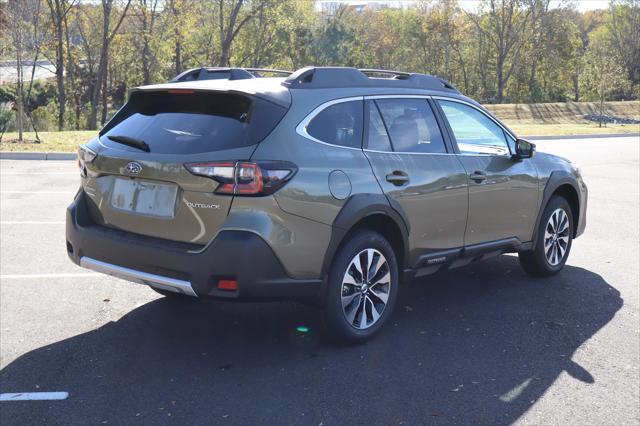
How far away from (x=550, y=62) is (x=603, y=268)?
69.6 m

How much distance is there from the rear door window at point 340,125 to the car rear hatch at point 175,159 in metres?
0.28

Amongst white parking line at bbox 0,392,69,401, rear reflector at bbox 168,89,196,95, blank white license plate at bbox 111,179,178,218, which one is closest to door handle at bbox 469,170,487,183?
rear reflector at bbox 168,89,196,95

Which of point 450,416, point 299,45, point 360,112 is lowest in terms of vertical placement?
point 450,416

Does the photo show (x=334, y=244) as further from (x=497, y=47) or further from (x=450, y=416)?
(x=497, y=47)

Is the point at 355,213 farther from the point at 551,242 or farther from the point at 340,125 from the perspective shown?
the point at 551,242

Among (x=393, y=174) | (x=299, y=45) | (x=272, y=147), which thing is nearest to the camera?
(x=272, y=147)

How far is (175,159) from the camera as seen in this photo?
4.09m

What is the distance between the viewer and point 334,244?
14.2 ft

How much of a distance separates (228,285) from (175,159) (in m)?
0.80

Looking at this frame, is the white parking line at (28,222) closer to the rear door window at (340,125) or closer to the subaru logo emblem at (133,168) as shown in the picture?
the subaru logo emblem at (133,168)

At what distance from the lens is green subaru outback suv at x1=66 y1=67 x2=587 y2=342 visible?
3984mm

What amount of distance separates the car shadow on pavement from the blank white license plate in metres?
0.94

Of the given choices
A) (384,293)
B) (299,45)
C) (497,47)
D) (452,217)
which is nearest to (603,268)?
(452,217)

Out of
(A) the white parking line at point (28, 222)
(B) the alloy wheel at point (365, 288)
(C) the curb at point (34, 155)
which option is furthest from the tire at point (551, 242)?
(C) the curb at point (34, 155)
